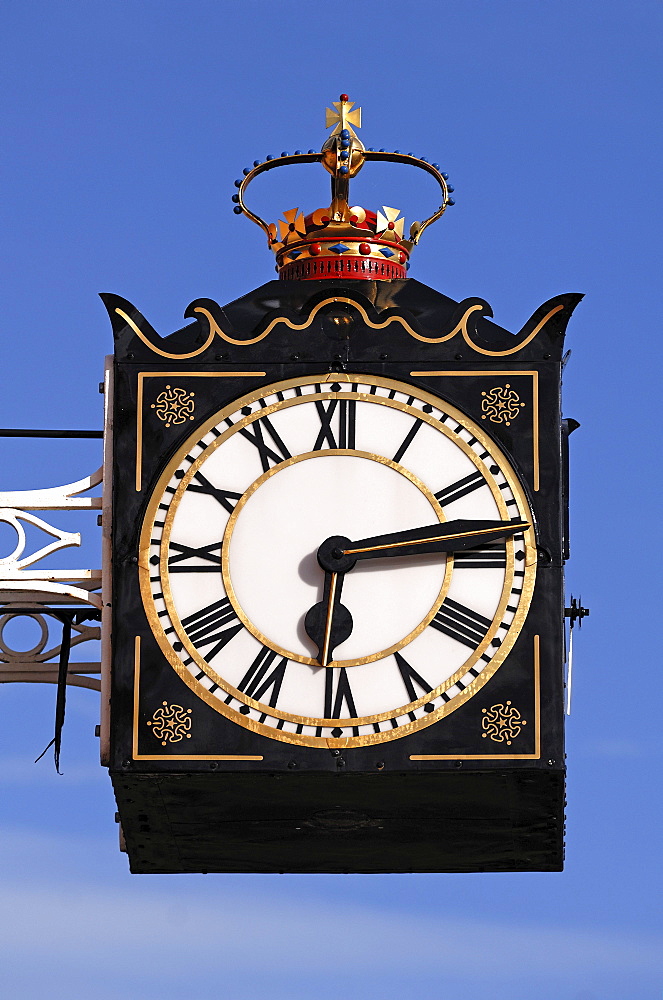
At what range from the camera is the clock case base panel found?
12258 millimetres

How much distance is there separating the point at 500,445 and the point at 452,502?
342 millimetres

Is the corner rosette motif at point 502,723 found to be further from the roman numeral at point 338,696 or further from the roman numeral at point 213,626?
the roman numeral at point 213,626

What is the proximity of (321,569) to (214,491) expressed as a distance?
0.62m

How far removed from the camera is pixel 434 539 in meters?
12.5

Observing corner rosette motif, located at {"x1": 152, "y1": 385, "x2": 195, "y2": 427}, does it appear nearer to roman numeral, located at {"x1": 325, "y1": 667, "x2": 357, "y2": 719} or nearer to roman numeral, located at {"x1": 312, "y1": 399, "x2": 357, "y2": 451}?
roman numeral, located at {"x1": 312, "y1": 399, "x2": 357, "y2": 451}

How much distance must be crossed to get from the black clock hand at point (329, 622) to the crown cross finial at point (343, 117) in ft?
8.56

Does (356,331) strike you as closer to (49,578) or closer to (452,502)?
(452,502)

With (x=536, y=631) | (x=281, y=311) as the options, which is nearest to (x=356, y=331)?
(x=281, y=311)

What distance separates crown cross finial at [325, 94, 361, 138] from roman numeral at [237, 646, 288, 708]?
2.95 meters

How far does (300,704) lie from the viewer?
1233 centimetres

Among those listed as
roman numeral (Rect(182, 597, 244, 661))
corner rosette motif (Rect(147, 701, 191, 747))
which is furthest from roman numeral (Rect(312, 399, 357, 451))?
corner rosette motif (Rect(147, 701, 191, 747))

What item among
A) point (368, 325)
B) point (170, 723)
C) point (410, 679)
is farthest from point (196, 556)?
point (368, 325)

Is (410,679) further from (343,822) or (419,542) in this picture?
(343,822)

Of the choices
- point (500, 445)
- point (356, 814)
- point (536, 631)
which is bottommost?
point (356, 814)
